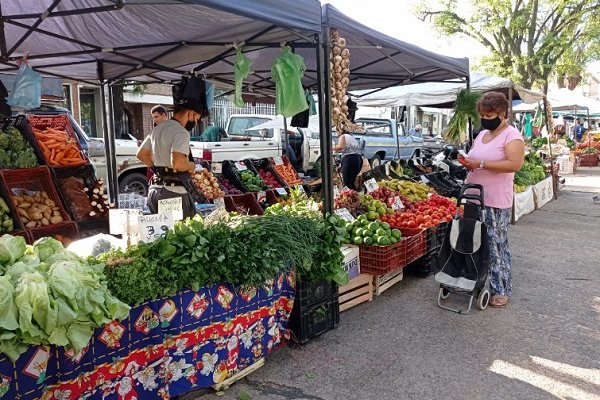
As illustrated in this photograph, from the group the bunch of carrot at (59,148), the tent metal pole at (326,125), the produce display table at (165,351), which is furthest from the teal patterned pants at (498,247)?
the bunch of carrot at (59,148)

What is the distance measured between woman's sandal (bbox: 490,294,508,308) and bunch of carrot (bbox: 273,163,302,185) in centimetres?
431

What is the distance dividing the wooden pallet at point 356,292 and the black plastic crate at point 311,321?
1.56 ft

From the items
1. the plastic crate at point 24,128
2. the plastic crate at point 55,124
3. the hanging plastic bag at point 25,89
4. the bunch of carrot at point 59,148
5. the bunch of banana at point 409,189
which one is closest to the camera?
the hanging plastic bag at point 25,89

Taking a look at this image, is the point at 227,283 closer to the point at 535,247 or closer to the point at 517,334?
the point at 517,334

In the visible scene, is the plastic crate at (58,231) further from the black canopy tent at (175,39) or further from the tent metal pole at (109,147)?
the tent metal pole at (109,147)

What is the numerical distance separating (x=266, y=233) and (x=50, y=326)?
1558 millimetres

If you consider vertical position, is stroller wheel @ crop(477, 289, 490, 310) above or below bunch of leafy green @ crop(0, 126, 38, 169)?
below

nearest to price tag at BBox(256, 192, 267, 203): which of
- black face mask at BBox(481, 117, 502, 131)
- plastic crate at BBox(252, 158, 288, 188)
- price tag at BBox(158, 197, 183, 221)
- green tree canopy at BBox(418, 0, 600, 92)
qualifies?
plastic crate at BBox(252, 158, 288, 188)

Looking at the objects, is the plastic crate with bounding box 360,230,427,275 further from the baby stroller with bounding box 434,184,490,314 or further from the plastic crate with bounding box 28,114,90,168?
the plastic crate with bounding box 28,114,90,168

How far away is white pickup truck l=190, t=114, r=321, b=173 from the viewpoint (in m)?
10.6

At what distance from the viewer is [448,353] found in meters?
3.78

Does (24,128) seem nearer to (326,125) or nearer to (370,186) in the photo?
(326,125)

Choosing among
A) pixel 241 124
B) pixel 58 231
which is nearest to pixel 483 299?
pixel 58 231

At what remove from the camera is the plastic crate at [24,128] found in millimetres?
5336
